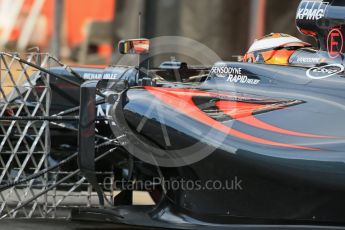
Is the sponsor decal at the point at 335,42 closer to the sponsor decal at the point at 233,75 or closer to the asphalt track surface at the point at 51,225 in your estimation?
the sponsor decal at the point at 233,75

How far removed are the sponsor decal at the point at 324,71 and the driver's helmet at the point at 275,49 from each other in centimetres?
51

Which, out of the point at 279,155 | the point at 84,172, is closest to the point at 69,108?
the point at 84,172

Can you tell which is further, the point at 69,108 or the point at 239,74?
the point at 69,108

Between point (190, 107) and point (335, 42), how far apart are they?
3.88ft

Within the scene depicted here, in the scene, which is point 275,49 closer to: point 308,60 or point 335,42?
point 308,60

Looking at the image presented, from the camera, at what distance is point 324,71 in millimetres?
5309

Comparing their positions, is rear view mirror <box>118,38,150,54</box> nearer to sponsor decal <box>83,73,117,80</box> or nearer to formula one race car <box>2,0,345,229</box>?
formula one race car <box>2,0,345,229</box>

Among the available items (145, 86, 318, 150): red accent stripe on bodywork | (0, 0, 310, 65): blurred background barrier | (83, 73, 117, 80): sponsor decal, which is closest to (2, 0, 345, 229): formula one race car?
(145, 86, 318, 150): red accent stripe on bodywork

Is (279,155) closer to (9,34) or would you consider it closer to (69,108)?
(69,108)

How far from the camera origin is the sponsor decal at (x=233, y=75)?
5.47 metres

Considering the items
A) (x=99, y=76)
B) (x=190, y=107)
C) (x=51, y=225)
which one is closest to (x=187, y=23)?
(x=99, y=76)

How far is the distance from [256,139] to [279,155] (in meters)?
0.18

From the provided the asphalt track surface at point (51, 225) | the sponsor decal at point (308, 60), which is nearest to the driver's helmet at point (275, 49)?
the sponsor decal at point (308, 60)

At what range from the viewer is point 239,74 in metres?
5.53
